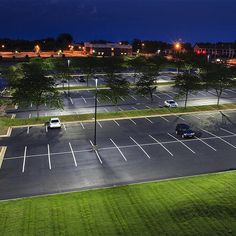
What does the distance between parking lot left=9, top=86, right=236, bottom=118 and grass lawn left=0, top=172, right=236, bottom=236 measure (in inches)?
1178

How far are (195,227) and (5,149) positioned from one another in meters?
22.9

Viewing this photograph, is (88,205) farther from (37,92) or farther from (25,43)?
(25,43)

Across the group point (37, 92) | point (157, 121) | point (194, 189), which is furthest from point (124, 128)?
point (194, 189)

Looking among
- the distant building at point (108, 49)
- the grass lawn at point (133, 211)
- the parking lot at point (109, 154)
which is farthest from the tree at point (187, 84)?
the distant building at point (108, 49)

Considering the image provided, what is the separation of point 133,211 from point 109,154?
12.8 metres

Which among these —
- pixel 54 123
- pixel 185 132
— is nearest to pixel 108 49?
pixel 54 123

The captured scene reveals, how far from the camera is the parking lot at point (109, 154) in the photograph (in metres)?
30.1

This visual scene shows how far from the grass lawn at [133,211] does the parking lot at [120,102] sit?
29.9 meters

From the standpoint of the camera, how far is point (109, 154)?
36031 millimetres

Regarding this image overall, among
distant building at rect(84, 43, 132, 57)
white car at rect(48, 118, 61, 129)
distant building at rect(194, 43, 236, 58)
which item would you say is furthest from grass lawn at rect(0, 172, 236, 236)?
distant building at rect(194, 43, 236, 58)

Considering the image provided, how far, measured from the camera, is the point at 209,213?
23.1m

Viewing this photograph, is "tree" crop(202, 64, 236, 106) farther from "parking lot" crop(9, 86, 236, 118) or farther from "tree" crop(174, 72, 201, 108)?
"parking lot" crop(9, 86, 236, 118)

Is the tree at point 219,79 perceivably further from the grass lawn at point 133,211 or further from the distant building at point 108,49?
the distant building at point 108,49

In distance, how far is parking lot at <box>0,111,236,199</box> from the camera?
30.1 m
